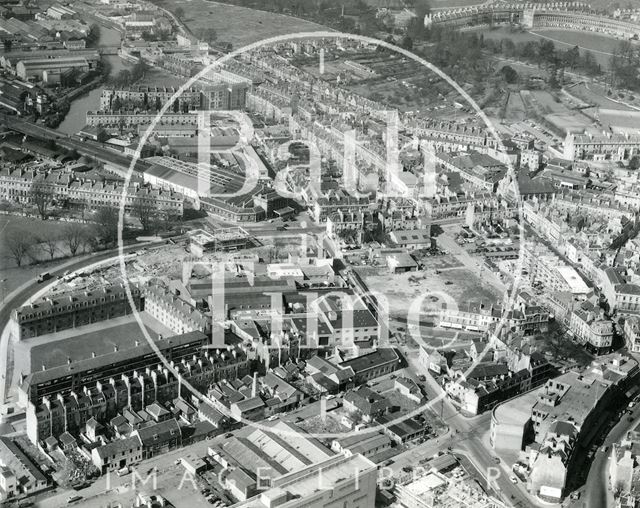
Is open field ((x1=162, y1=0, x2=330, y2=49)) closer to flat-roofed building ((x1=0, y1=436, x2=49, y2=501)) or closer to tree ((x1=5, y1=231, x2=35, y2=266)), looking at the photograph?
tree ((x1=5, y1=231, x2=35, y2=266))

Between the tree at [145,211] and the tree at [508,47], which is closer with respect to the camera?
the tree at [145,211]

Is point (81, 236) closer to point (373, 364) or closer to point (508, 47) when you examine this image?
point (373, 364)

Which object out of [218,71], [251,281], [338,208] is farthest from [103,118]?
[251,281]

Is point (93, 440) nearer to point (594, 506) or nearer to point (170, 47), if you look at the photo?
point (594, 506)

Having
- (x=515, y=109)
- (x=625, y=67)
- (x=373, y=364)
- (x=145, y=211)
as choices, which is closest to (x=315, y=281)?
(x=373, y=364)

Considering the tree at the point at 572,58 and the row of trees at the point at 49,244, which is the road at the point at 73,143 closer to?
the row of trees at the point at 49,244

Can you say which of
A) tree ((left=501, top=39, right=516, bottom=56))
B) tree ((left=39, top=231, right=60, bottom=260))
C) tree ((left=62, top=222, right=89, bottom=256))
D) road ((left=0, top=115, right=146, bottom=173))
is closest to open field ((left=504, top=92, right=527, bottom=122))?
tree ((left=501, top=39, right=516, bottom=56))

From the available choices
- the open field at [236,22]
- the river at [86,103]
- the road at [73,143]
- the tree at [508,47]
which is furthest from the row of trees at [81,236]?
the tree at [508,47]
